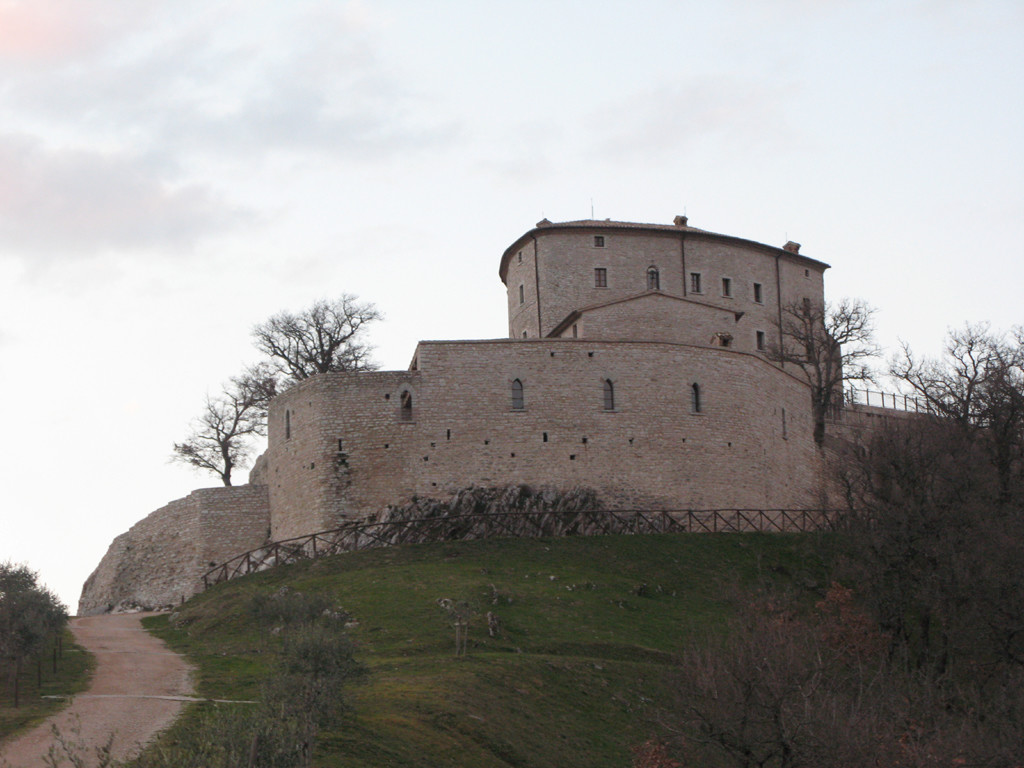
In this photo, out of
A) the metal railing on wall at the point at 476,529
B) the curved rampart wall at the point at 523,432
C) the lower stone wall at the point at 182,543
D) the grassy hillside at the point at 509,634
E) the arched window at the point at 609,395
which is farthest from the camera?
the lower stone wall at the point at 182,543

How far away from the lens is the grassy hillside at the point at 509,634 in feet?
89.6

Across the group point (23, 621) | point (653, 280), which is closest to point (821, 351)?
point (653, 280)

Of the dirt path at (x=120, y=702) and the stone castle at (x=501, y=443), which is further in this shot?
the stone castle at (x=501, y=443)

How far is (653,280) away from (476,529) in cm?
2037

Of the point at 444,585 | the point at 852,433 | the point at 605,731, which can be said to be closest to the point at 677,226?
the point at 852,433

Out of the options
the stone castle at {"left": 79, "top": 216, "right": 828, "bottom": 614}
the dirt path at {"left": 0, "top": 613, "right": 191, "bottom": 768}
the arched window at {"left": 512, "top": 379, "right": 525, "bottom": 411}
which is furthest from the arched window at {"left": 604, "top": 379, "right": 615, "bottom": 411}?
the dirt path at {"left": 0, "top": 613, "right": 191, "bottom": 768}

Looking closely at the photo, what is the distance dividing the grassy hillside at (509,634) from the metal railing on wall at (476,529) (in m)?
1.38

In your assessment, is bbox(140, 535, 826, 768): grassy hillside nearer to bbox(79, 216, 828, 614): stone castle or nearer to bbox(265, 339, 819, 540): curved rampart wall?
bbox(79, 216, 828, 614): stone castle

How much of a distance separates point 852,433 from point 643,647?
2914cm

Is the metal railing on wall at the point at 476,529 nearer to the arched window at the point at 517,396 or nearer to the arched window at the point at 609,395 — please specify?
the arched window at the point at 609,395

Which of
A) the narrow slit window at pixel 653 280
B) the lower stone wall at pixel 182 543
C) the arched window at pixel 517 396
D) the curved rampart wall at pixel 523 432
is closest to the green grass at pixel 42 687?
the lower stone wall at pixel 182 543

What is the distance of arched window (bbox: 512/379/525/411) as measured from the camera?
167ft

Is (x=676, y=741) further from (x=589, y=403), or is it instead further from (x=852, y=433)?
(x=852, y=433)

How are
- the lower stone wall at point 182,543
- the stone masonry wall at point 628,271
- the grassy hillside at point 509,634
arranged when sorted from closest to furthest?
the grassy hillside at point 509,634 < the lower stone wall at point 182,543 < the stone masonry wall at point 628,271
